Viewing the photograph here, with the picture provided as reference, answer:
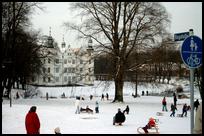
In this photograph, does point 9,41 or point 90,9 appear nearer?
point 90,9

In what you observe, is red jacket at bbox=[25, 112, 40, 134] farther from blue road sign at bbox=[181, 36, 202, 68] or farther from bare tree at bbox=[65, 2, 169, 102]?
bare tree at bbox=[65, 2, 169, 102]

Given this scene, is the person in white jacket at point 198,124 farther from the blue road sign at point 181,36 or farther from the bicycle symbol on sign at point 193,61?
the blue road sign at point 181,36

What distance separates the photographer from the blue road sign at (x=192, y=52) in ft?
24.5

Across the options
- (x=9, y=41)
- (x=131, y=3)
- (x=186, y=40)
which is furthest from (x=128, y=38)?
(x=186, y=40)

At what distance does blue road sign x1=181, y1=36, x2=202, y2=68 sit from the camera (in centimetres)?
746

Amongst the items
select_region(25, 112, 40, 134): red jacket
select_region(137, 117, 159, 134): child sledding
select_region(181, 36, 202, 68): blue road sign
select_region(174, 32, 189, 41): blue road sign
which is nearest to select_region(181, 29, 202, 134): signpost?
select_region(181, 36, 202, 68): blue road sign

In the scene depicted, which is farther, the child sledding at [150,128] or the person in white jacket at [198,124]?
the child sledding at [150,128]

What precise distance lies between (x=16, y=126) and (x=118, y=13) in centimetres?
2587

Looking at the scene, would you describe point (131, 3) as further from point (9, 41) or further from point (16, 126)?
point (16, 126)

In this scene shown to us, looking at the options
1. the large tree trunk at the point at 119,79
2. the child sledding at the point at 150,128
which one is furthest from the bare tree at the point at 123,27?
the child sledding at the point at 150,128

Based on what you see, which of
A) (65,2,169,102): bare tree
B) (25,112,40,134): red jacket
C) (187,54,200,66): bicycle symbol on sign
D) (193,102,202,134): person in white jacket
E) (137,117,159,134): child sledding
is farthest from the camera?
(65,2,169,102): bare tree

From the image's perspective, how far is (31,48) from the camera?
53688 mm

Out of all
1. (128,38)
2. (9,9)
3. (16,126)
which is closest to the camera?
(16,126)

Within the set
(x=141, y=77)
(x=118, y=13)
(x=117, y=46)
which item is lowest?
(x=141, y=77)
